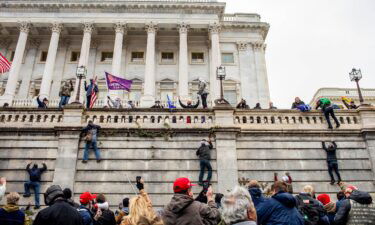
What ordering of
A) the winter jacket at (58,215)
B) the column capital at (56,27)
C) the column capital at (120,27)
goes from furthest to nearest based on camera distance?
the column capital at (120,27), the column capital at (56,27), the winter jacket at (58,215)

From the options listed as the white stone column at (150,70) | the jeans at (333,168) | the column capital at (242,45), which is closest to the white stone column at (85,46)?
the white stone column at (150,70)

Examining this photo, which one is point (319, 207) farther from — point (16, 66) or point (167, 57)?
point (16, 66)

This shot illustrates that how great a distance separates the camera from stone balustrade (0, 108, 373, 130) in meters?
16.4

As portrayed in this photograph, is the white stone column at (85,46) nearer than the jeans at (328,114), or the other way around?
the jeans at (328,114)

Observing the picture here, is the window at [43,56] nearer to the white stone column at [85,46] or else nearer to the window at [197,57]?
the white stone column at [85,46]

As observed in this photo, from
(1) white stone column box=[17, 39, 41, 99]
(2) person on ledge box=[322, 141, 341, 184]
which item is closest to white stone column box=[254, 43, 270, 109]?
(2) person on ledge box=[322, 141, 341, 184]

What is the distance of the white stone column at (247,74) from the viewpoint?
37469mm

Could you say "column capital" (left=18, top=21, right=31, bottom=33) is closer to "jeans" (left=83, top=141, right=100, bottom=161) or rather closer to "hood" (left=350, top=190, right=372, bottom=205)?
"jeans" (left=83, top=141, right=100, bottom=161)

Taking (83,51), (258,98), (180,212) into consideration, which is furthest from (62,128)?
(258,98)

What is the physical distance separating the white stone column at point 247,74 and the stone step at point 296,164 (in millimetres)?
21201

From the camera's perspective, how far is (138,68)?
127ft

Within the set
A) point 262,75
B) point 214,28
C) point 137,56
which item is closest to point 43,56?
point 137,56

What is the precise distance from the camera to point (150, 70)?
35.5 m

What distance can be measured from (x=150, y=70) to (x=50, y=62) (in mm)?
10708
